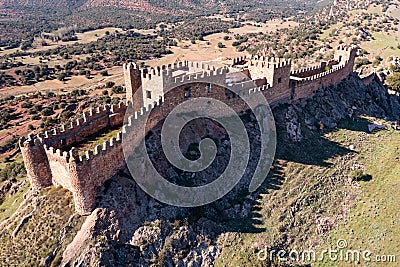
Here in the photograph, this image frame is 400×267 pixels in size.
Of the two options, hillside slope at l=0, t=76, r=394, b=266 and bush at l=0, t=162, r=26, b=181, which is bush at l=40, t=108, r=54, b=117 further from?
hillside slope at l=0, t=76, r=394, b=266

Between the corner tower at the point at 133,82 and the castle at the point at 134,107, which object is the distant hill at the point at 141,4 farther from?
the corner tower at the point at 133,82

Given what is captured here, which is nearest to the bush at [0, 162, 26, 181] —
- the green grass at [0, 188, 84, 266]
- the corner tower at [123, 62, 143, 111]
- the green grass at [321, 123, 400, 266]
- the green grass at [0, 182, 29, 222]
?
the green grass at [0, 182, 29, 222]

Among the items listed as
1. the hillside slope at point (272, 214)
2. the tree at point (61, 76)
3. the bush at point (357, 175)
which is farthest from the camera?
the tree at point (61, 76)

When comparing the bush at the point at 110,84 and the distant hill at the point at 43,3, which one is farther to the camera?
the distant hill at the point at 43,3

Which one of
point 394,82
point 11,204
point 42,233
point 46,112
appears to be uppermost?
point 42,233

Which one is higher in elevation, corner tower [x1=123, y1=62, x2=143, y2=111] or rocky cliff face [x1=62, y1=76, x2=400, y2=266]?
corner tower [x1=123, y1=62, x2=143, y2=111]

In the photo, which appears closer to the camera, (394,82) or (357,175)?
(357,175)

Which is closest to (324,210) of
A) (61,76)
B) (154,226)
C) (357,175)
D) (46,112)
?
(357,175)

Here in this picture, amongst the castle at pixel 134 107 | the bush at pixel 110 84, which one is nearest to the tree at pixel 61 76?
the bush at pixel 110 84

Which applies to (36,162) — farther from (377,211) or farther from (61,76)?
(61,76)
